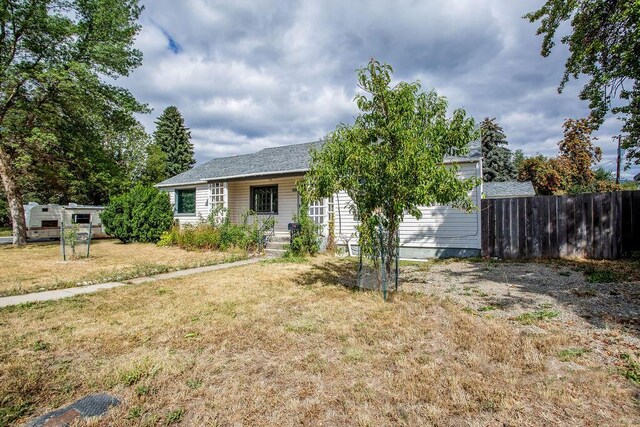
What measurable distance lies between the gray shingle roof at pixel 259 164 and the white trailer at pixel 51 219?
572 centimetres

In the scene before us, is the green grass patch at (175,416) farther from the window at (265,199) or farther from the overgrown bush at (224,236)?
the window at (265,199)

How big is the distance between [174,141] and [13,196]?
89.0ft

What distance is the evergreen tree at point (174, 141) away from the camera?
128 feet

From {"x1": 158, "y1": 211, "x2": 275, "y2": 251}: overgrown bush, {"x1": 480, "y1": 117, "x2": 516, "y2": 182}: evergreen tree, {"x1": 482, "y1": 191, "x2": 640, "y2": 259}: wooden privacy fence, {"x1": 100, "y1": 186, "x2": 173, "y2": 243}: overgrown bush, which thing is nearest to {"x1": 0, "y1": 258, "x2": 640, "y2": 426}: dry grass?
{"x1": 482, "y1": 191, "x2": 640, "y2": 259}: wooden privacy fence

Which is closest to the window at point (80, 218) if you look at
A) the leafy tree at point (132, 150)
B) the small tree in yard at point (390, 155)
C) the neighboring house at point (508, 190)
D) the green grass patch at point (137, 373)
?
the leafy tree at point (132, 150)

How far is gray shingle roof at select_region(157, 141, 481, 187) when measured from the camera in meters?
13.1

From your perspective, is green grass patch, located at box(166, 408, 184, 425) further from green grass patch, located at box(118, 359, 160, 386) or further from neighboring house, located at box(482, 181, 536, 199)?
neighboring house, located at box(482, 181, 536, 199)

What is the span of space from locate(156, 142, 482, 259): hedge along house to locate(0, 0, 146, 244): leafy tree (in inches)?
178

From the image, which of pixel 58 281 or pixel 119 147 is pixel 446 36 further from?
pixel 119 147

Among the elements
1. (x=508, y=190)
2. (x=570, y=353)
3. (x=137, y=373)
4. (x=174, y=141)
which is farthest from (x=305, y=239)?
(x=174, y=141)

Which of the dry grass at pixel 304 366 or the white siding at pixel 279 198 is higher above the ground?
the white siding at pixel 279 198

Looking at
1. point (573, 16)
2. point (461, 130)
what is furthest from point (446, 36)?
point (461, 130)

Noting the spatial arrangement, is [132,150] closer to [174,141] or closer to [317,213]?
[174,141]

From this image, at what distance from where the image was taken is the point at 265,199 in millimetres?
15195
